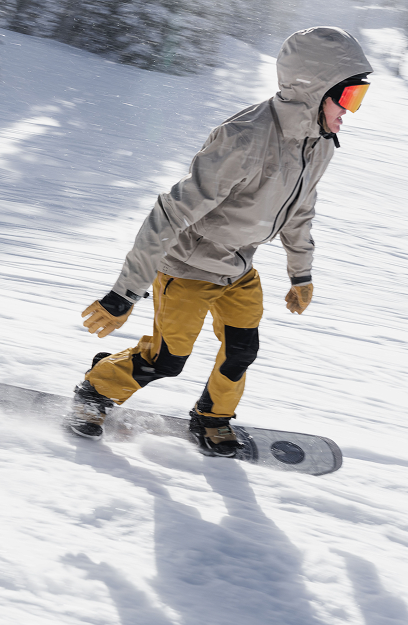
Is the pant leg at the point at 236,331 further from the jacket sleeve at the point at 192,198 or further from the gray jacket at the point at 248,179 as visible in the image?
the jacket sleeve at the point at 192,198

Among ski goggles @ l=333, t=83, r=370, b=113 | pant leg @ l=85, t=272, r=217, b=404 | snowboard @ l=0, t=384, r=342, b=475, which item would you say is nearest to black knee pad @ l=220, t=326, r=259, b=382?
pant leg @ l=85, t=272, r=217, b=404

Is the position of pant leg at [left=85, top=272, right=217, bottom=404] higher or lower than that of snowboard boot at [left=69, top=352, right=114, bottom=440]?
higher

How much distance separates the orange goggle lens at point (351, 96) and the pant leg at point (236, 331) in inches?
28.1

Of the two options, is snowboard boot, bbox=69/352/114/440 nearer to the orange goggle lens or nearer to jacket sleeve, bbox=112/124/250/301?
jacket sleeve, bbox=112/124/250/301

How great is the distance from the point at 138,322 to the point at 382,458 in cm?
160

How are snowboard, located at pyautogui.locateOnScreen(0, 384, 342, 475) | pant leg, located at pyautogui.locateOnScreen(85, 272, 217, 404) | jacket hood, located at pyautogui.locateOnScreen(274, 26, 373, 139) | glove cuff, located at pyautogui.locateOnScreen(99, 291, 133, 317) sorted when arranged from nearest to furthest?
jacket hood, located at pyautogui.locateOnScreen(274, 26, 373, 139), glove cuff, located at pyautogui.locateOnScreen(99, 291, 133, 317), pant leg, located at pyautogui.locateOnScreen(85, 272, 217, 404), snowboard, located at pyautogui.locateOnScreen(0, 384, 342, 475)

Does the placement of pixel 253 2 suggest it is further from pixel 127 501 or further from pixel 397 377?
pixel 127 501

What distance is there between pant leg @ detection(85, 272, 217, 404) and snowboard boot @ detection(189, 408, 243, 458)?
37 cm

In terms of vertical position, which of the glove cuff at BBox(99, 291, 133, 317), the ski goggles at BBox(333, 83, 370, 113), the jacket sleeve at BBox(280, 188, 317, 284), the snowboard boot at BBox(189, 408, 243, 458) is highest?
the ski goggles at BBox(333, 83, 370, 113)

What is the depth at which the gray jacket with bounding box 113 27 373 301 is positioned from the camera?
1762 millimetres

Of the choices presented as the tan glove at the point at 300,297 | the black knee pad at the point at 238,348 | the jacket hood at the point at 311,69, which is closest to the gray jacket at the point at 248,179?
the jacket hood at the point at 311,69

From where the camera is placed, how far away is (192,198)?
1795mm

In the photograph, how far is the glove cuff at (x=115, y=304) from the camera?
6.29 ft

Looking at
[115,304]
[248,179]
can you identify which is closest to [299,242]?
[248,179]
